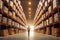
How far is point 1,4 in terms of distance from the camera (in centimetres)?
962

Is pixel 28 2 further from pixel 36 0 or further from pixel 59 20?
pixel 59 20

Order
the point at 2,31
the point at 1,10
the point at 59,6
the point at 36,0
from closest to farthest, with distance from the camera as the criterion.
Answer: the point at 59,6, the point at 1,10, the point at 2,31, the point at 36,0

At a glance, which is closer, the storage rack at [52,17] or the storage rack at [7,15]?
the storage rack at [52,17]

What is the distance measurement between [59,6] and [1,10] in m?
3.62

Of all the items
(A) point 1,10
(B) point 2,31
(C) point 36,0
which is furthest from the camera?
(C) point 36,0

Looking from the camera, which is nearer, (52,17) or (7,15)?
(52,17)

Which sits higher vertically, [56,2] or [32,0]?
[32,0]

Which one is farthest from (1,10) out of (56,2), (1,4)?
(56,2)

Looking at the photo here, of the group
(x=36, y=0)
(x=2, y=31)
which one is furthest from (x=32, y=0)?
(x=2, y=31)

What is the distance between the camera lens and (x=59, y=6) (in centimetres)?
895

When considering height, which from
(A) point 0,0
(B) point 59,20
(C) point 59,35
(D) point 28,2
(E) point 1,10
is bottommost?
(C) point 59,35

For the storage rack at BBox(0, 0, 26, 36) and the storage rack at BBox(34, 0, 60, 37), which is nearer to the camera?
the storage rack at BBox(34, 0, 60, 37)

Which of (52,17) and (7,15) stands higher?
(7,15)

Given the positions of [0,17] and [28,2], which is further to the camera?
[28,2]
